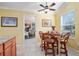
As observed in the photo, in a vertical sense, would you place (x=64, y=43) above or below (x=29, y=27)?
below

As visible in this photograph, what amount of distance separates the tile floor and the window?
0.96 feet

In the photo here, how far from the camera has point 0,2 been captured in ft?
8.02

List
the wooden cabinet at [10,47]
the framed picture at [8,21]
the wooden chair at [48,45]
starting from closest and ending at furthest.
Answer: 1. the wooden cabinet at [10,47]
2. the framed picture at [8,21]
3. the wooden chair at [48,45]

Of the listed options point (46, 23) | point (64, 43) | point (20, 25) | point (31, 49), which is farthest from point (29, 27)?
point (64, 43)

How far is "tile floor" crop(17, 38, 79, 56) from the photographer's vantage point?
254cm

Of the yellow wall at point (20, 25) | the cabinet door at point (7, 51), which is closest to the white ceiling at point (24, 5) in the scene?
the yellow wall at point (20, 25)

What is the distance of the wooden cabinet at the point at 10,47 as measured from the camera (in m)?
2.38

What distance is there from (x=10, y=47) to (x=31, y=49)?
0.34 metres

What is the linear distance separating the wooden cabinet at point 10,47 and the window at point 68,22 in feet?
2.59

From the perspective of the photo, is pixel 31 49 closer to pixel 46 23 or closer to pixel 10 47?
pixel 10 47

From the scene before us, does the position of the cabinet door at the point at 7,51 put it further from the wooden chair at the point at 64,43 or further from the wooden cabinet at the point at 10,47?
the wooden chair at the point at 64,43

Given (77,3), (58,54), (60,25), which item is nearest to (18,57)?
(58,54)

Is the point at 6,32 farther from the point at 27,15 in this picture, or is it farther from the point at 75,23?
the point at 75,23

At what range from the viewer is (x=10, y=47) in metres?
2.67
